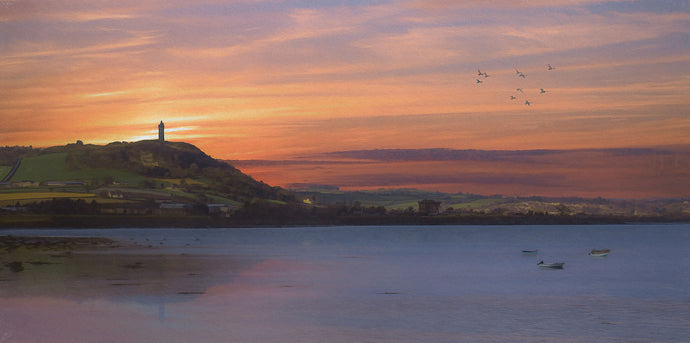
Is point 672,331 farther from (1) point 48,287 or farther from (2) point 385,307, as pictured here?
(1) point 48,287

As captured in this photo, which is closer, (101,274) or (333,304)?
(333,304)

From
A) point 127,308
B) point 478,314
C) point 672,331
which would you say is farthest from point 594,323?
point 127,308

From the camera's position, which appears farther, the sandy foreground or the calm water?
the sandy foreground

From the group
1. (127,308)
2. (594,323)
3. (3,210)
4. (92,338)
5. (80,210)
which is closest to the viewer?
(92,338)

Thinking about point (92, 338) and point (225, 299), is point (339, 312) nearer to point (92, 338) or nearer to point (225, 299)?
point (225, 299)

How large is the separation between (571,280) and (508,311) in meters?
19.2

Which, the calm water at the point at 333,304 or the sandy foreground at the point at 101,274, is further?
the sandy foreground at the point at 101,274

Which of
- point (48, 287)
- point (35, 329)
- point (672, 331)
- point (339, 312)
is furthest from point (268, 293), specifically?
point (672, 331)

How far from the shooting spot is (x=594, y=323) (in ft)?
94.6

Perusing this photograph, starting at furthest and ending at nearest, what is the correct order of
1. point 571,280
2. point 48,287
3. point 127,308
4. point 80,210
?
point 80,210, point 571,280, point 48,287, point 127,308

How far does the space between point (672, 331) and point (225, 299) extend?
2032 cm

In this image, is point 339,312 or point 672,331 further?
point 339,312

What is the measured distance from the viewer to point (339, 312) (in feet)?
105

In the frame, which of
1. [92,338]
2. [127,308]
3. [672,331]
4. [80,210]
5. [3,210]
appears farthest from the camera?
[80,210]
